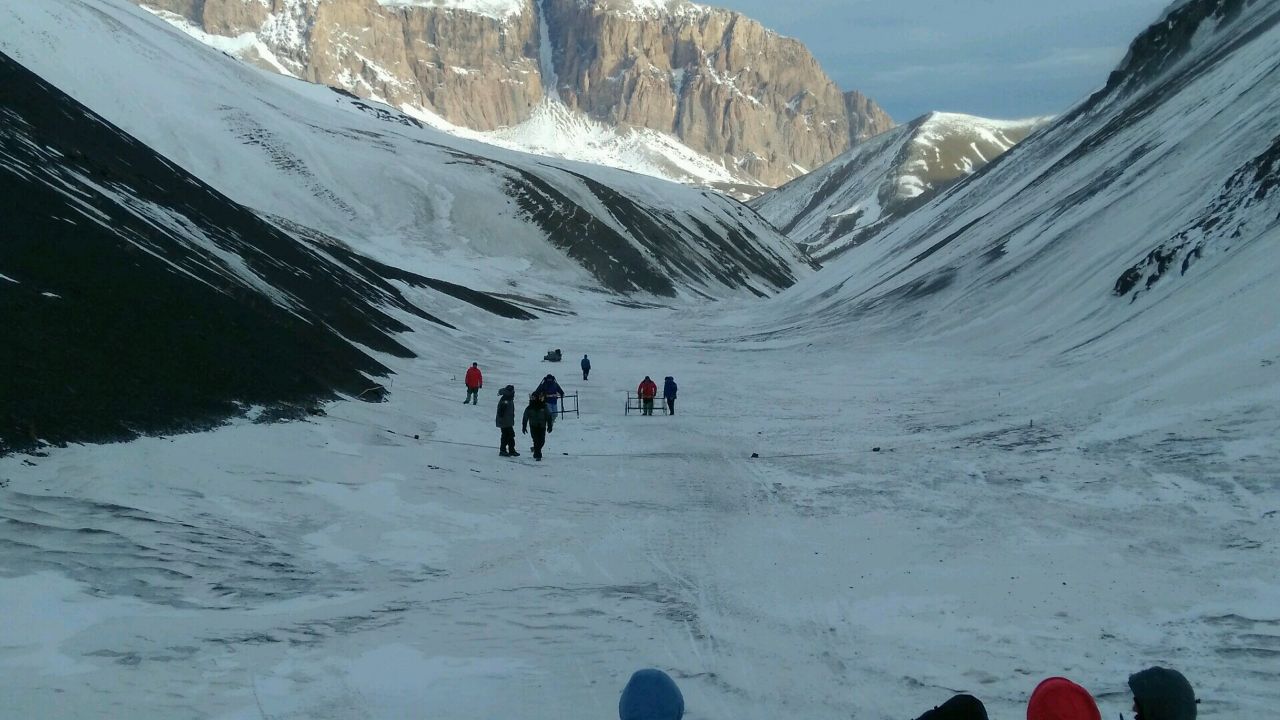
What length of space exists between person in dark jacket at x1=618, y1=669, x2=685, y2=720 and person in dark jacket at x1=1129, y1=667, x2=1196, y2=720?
201 cm

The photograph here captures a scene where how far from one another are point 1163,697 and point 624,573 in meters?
7.37

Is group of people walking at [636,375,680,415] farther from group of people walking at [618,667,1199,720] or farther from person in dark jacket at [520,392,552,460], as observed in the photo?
group of people walking at [618,667,1199,720]

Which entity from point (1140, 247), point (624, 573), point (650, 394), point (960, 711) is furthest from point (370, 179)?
point (960, 711)

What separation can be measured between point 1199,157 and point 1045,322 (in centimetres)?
1269

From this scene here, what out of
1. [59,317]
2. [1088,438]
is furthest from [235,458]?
[1088,438]

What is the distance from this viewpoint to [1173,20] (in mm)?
85312

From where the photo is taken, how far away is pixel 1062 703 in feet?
14.3

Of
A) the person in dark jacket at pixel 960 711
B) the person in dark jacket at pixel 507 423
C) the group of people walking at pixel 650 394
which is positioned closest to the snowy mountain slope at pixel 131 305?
the person in dark jacket at pixel 507 423

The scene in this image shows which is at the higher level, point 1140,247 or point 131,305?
point 1140,247

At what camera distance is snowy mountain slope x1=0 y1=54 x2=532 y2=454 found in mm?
13602

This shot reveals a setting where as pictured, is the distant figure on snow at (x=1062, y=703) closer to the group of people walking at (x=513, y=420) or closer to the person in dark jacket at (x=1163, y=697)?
the person in dark jacket at (x=1163, y=697)

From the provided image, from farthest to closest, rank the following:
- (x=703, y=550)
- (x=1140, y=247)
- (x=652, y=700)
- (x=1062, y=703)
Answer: (x=1140, y=247), (x=703, y=550), (x=652, y=700), (x=1062, y=703)

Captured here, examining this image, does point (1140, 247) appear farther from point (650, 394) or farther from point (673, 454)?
point (673, 454)

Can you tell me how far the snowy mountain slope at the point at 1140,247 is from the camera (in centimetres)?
2356
